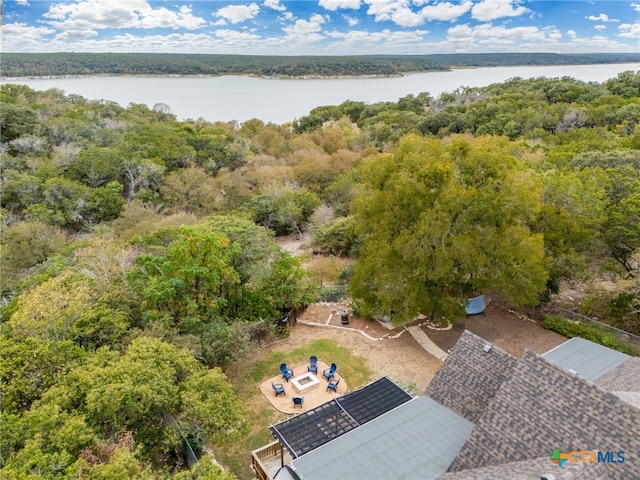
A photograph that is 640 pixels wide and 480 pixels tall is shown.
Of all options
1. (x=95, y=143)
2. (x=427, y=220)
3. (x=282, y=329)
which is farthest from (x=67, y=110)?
(x=427, y=220)

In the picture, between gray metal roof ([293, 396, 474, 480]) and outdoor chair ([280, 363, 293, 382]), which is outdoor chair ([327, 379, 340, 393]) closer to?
outdoor chair ([280, 363, 293, 382])

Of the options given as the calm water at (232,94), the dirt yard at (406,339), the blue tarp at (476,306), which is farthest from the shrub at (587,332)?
the calm water at (232,94)

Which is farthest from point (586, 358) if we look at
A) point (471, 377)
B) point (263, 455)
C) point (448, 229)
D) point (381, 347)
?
point (263, 455)

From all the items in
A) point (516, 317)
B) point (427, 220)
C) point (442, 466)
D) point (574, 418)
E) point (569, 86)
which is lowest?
point (516, 317)

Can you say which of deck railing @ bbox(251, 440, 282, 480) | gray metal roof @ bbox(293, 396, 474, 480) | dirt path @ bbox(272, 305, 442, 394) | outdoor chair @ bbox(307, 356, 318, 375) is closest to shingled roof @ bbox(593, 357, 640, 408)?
gray metal roof @ bbox(293, 396, 474, 480)

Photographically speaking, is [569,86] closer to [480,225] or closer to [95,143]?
[480,225]

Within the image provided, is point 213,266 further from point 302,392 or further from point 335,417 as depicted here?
point 335,417
